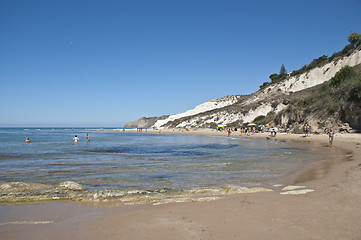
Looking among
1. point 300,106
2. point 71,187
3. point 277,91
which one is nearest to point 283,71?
point 277,91

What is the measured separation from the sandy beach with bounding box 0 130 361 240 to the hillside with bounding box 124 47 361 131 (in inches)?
944

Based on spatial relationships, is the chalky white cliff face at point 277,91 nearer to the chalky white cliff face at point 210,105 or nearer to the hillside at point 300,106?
the hillside at point 300,106

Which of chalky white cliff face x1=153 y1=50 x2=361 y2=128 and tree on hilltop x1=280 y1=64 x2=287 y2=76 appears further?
tree on hilltop x1=280 y1=64 x2=287 y2=76

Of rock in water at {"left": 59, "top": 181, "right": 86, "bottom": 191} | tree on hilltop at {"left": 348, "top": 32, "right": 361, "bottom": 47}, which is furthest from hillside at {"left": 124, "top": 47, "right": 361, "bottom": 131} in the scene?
rock in water at {"left": 59, "top": 181, "right": 86, "bottom": 191}

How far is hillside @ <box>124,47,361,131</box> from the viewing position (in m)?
26.1

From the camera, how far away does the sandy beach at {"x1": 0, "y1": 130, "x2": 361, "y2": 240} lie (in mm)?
3473

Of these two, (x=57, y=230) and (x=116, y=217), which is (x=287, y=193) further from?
(x=57, y=230)

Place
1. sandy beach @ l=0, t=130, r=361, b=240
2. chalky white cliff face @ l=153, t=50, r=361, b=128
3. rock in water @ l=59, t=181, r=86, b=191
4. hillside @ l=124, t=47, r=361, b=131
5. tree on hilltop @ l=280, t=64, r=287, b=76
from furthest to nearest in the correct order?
1. tree on hilltop @ l=280, t=64, r=287, b=76
2. chalky white cliff face @ l=153, t=50, r=361, b=128
3. hillside @ l=124, t=47, r=361, b=131
4. rock in water @ l=59, t=181, r=86, b=191
5. sandy beach @ l=0, t=130, r=361, b=240

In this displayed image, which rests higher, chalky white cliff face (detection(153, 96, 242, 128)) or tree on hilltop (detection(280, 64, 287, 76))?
tree on hilltop (detection(280, 64, 287, 76))

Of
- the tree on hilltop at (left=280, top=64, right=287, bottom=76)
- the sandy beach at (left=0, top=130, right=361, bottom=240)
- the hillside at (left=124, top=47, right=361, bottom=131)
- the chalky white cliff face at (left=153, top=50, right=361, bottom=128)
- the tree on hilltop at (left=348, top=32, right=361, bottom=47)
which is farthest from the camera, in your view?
the tree on hilltop at (left=280, top=64, right=287, bottom=76)

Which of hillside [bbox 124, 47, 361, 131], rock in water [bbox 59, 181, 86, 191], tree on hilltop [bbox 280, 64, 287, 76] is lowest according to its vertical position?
rock in water [bbox 59, 181, 86, 191]

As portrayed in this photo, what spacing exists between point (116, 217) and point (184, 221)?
1.29 metres

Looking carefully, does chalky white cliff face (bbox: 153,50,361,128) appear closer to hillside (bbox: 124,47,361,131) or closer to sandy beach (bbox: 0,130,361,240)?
hillside (bbox: 124,47,361,131)

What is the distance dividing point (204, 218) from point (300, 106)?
35.1 meters
